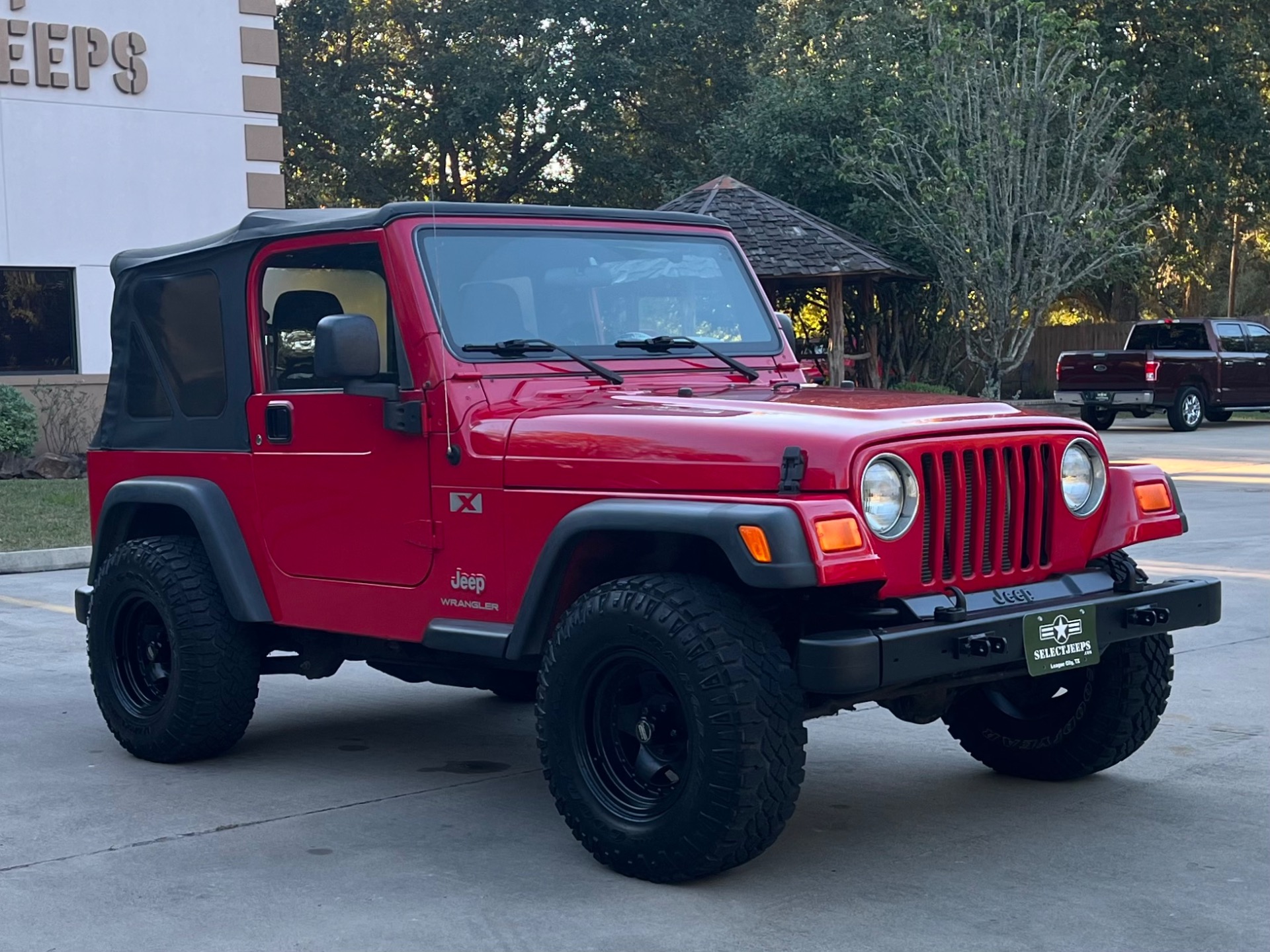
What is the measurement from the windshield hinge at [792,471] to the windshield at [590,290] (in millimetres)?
1373

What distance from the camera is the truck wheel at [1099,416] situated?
2792 centimetres

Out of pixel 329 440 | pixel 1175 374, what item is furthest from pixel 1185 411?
pixel 329 440

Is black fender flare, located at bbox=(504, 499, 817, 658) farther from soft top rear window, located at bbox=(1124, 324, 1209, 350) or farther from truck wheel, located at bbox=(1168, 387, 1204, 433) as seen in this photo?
soft top rear window, located at bbox=(1124, 324, 1209, 350)

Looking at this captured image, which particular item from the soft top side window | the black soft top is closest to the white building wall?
the black soft top

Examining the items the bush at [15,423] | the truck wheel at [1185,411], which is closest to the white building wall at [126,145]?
the bush at [15,423]

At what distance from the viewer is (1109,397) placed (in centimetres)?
2719

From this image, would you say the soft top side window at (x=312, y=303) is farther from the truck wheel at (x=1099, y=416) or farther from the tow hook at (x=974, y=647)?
the truck wheel at (x=1099, y=416)

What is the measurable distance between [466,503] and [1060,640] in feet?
6.21

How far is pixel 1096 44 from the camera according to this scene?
31.8 meters

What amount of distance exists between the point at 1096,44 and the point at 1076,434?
28.8 meters

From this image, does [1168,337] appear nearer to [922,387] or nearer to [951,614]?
[922,387]

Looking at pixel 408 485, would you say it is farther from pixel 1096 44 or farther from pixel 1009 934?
pixel 1096 44

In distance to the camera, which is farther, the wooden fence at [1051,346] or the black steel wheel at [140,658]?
the wooden fence at [1051,346]

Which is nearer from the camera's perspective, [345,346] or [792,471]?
[792,471]
